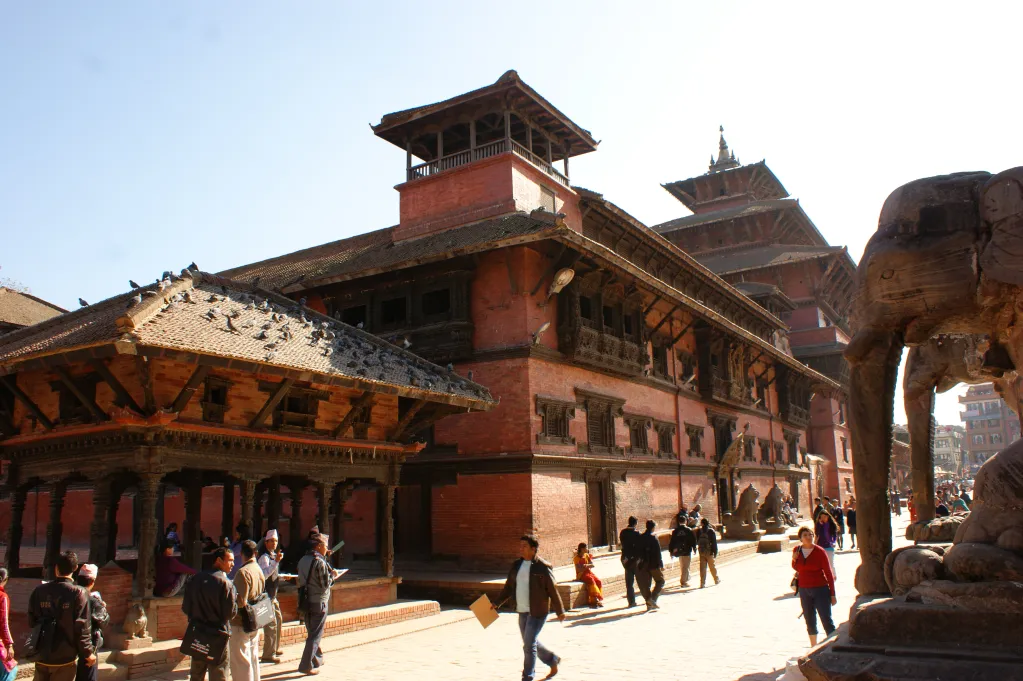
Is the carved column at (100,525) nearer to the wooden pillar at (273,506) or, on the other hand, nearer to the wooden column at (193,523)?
the wooden column at (193,523)

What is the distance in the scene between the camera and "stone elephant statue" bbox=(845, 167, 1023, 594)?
2994 millimetres

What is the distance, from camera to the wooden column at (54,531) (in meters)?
11.4

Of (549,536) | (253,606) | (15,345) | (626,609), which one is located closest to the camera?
(253,606)

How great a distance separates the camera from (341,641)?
11.3m

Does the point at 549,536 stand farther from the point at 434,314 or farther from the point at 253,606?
the point at 253,606

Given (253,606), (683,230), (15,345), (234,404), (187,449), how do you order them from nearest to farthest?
(253,606)
(187,449)
(234,404)
(15,345)
(683,230)

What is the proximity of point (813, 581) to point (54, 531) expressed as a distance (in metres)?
10.8

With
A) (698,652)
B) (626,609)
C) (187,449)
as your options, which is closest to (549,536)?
(626,609)

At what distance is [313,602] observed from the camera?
9375 mm

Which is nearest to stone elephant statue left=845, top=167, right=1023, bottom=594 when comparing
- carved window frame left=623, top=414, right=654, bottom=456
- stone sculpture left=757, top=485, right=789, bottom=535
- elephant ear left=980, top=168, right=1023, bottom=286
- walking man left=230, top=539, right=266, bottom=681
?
elephant ear left=980, top=168, right=1023, bottom=286

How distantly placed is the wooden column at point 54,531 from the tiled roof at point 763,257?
37251 mm

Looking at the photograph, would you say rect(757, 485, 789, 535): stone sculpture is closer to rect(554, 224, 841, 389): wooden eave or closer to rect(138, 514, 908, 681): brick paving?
rect(554, 224, 841, 389): wooden eave

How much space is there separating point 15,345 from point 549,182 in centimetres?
1412

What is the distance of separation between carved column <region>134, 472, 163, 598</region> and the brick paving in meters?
1.42
